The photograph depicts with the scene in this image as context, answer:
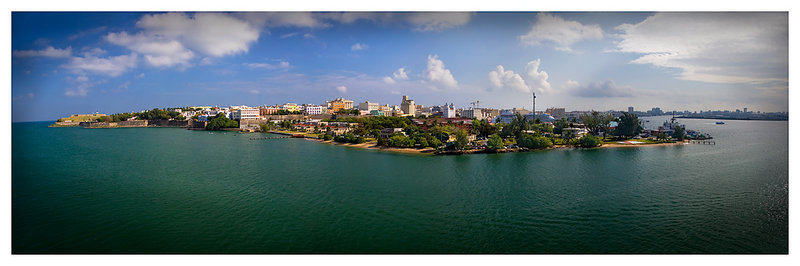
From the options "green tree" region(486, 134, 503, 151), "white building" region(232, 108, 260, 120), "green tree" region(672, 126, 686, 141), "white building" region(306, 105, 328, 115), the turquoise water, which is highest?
"white building" region(306, 105, 328, 115)

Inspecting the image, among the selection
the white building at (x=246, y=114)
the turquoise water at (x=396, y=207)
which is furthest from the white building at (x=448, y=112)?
the turquoise water at (x=396, y=207)

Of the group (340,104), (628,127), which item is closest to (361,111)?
(340,104)

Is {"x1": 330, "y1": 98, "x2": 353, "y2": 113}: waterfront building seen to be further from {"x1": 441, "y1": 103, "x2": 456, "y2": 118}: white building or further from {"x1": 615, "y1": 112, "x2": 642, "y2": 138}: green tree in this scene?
{"x1": 615, "y1": 112, "x2": 642, "y2": 138}: green tree

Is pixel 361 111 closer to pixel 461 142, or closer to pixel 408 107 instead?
pixel 408 107

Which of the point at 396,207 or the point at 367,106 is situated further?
the point at 367,106

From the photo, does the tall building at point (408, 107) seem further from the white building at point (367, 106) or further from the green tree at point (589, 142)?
the green tree at point (589, 142)

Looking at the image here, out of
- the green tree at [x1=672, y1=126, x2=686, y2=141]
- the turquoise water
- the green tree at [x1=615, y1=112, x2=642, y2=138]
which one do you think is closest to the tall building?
the green tree at [x1=615, y1=112, x2=642, y2=138]

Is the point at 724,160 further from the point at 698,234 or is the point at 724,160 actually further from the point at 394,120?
the point at 394,120

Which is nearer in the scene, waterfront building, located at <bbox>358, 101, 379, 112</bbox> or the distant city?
the distant city

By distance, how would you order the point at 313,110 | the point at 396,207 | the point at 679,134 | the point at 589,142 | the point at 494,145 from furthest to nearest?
the point at 313,110 < the point at 679,134 < the point at 589,142 < the point at 494,145 < the point at 396,207
